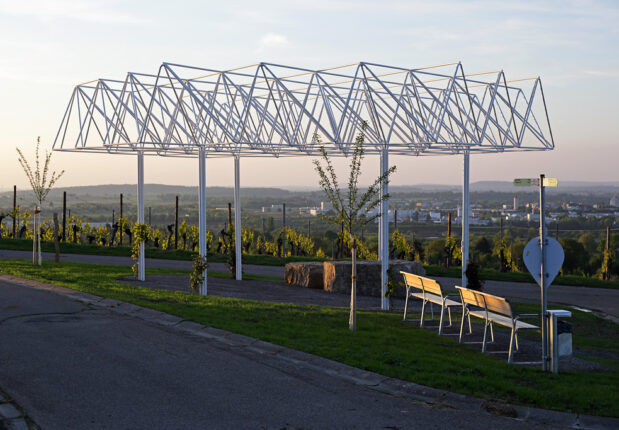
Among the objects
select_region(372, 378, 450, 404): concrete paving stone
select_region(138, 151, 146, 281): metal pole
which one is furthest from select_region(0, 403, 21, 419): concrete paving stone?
select_region(138, 151, 146, 281): metal pole

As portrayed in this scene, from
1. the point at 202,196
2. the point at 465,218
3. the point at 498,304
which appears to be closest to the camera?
the point at 498,304

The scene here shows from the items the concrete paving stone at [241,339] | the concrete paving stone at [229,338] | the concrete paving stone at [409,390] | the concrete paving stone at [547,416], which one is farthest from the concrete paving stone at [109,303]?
the concrete paving stone at [547,416]

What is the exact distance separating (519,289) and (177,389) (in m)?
16.3

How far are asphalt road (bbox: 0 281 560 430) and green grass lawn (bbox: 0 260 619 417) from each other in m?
0.69

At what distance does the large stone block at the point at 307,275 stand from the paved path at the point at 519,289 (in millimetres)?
3545

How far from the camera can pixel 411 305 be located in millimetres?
17219

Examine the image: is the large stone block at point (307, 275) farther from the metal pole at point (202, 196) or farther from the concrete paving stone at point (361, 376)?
the concrete paving stone at point (361, 376)

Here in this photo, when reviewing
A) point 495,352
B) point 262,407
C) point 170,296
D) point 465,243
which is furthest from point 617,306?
point 262,407

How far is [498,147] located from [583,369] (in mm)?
9888

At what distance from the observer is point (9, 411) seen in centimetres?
634

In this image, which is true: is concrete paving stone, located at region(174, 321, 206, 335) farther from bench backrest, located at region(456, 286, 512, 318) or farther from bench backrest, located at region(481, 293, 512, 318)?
bench backrest, located at region(481, 293, 512, 318)

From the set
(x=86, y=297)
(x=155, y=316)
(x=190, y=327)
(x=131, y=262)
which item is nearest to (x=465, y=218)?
(x=155, y=316)

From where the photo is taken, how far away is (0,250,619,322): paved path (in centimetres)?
1825

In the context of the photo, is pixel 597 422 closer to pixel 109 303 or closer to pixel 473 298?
pixel 473 298
